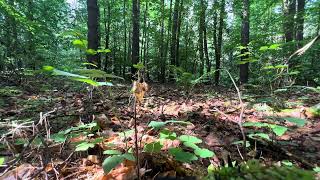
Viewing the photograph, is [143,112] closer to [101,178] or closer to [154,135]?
[154,135]

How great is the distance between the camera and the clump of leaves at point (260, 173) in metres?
0.97

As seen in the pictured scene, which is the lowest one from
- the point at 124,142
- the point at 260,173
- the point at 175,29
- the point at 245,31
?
the point at 124,142

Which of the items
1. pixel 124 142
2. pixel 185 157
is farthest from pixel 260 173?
pixel 124 142

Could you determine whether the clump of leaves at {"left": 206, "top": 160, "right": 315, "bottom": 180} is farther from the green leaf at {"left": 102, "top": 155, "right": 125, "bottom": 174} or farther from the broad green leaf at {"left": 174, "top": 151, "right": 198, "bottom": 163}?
the green leaf at {"left": 102, "top": 155, "right": 125, "bottom": 174}

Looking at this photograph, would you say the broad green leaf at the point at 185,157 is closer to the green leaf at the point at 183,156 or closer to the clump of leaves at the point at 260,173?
the green leaf at the point at 183,156

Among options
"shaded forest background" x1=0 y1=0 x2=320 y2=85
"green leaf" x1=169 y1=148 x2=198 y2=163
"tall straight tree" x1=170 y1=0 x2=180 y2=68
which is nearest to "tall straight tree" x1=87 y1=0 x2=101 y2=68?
"shaded forest background" x1=0 y1=0 x2=320 y2=85

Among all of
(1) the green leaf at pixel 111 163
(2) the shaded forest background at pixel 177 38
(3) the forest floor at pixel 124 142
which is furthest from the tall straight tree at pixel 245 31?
(1) the green leaf at pixel 111 163

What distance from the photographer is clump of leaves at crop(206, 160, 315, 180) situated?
0.97 metres

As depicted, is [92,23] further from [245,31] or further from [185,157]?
[245,31]

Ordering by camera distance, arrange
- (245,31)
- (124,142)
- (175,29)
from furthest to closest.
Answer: (175,29) → (245,31) → (124,142)

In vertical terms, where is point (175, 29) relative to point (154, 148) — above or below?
above

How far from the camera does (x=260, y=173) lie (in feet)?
3.47

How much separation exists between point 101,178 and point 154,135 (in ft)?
3.08

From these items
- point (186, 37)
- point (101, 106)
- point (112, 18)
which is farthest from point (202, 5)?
point (101, 106)
